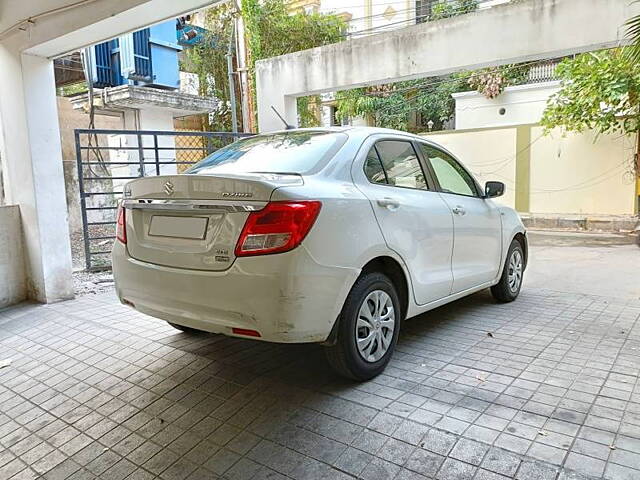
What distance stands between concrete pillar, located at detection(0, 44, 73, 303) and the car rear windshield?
2.57m

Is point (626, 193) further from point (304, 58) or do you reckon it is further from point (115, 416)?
point (115, 416)

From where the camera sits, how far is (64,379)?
3.37m

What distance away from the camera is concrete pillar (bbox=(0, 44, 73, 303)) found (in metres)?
5.13

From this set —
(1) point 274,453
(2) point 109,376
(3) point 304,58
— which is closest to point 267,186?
(1) point 274,453

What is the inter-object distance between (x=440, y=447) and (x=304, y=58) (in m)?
7.65

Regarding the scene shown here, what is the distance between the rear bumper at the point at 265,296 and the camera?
2.55 metres

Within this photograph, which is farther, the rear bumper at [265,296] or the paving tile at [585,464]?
the rear bumper at [265,296]

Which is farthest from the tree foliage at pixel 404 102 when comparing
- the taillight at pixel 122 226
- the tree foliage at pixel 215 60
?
the taillight at pixel 122 226

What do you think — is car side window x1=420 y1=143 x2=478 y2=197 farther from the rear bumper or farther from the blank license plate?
the blank license plate

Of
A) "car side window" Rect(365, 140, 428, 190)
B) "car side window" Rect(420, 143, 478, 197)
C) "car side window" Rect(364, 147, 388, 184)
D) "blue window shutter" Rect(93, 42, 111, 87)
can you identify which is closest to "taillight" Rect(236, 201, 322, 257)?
"car side window" Rect(364, 147, 388, 184)

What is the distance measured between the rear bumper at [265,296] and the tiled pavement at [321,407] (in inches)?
19.5

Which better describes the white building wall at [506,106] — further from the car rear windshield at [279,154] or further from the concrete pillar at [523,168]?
the car rear windshield at [279,154]

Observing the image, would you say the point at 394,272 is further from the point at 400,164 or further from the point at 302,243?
the point at 302,243

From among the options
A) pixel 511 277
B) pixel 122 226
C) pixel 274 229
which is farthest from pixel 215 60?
pixel 274 229
